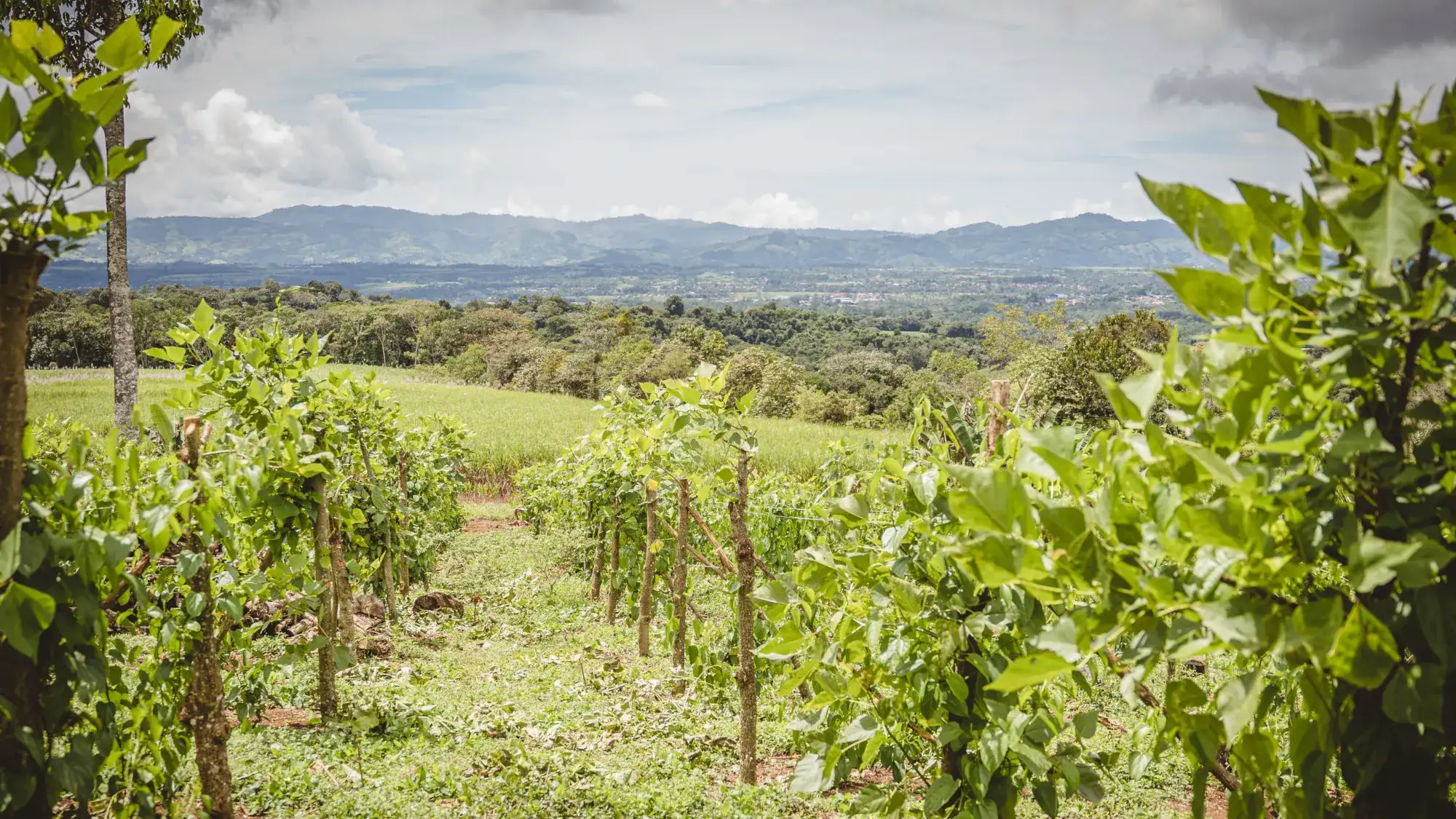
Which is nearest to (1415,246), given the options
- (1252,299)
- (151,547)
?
(1252,299)

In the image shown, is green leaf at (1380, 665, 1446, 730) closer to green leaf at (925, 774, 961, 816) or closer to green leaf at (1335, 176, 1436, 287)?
green leaf at (1335, 176, 1436, 287)

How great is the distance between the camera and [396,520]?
6.96 metres

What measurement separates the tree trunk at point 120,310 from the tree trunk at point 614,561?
8.53 metres

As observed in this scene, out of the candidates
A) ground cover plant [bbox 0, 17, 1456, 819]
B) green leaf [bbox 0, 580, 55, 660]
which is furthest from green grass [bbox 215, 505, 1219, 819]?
green leaf [bbox 0, 580, 55, 660]

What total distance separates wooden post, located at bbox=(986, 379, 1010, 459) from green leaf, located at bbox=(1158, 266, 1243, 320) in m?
1.43

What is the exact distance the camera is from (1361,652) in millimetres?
767

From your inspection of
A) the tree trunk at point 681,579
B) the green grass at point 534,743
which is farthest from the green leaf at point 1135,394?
the tree trunk at point 681,579

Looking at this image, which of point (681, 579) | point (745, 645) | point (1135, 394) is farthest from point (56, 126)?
point (681, 579)

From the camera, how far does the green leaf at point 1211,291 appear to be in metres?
0.86

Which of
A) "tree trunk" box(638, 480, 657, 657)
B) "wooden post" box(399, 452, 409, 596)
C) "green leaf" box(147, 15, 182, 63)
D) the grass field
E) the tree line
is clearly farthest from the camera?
the tree line

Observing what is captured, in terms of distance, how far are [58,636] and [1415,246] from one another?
6.71ft

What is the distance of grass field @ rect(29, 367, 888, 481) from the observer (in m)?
20.8

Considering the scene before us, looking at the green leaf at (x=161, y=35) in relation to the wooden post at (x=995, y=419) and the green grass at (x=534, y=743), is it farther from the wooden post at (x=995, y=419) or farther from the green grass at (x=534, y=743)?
the green grass at (x=534, y=743)

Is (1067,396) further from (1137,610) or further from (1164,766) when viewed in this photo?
(1137,610)
